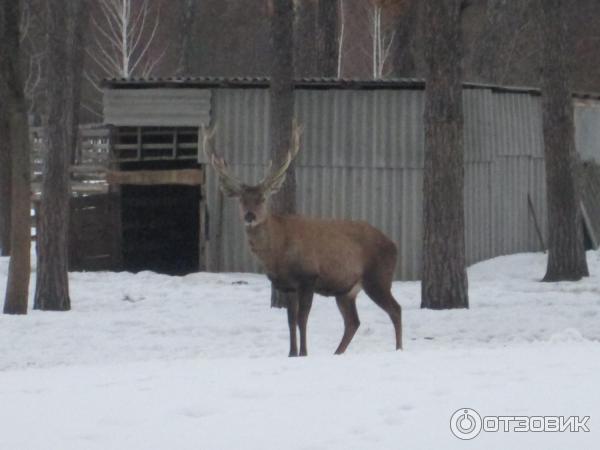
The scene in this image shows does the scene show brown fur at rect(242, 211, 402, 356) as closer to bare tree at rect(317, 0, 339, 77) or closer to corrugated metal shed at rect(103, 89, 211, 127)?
corrugated metal shed at rect(103, 89, 211, 127)

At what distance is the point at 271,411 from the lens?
8.31 metres

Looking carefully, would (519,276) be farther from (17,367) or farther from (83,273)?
(17,367)

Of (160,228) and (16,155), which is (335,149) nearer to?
(160,228)

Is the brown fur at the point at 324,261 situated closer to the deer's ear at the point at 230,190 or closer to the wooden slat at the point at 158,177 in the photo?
the deer's ear at the point at 230,190

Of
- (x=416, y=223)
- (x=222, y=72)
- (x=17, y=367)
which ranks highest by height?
(x=222, y=72)

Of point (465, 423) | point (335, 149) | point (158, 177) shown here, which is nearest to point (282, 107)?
point (335, 149)

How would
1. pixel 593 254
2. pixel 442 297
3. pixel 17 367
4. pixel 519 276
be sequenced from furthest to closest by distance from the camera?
pixel 593 254 → pixel 519 276 → pixel 442 297 → pixel 17 367

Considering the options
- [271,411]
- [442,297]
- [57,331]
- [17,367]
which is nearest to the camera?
[271,411]

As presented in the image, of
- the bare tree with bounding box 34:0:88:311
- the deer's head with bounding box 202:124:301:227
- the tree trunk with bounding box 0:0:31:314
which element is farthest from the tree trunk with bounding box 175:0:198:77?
the deer's head with bounding box 202:124:301:227

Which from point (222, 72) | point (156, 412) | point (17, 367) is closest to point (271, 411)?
point (156, 412)

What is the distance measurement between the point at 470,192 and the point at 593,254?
3249mm

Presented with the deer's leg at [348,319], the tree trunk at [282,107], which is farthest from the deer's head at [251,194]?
the tree trunk at [282,107]

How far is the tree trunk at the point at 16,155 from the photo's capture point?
16656 mm

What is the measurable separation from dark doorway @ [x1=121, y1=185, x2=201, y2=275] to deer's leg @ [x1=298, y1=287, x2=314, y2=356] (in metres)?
12.7
